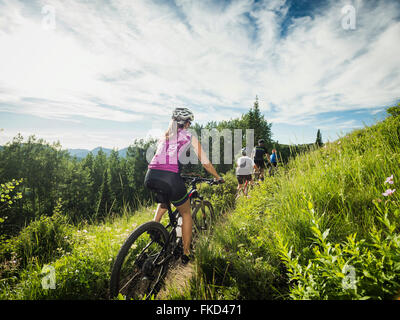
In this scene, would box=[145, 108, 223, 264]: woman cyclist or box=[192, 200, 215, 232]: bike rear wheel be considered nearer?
box=[145, 108, 223, 264]: woman cyclist

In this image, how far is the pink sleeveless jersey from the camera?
2.77 metres

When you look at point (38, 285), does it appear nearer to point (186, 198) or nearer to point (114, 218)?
point (186, 198)

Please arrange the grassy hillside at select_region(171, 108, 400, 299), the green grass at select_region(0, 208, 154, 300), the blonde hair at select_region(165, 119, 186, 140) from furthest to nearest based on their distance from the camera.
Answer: the blonde hair at select_region(165, 119, 186, 140)
the green grass at select_region(0, 208, 154, 300)
the grassy hillside at select_region(171, 108, 400, 299)

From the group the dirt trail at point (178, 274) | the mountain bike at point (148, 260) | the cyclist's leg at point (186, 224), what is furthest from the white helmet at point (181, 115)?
the dirt trail at point (178, 274)

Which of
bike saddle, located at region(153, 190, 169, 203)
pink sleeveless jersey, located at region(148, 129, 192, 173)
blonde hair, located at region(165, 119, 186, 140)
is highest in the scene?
blonde hair, located at region(165, 119, 186, 140)

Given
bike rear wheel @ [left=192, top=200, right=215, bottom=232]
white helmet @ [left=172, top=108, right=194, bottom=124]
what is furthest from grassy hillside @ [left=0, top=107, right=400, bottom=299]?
white helmet @ [left=172, top=108, right=194, bottom=124]

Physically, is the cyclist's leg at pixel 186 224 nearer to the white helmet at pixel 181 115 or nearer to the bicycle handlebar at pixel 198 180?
the bicycle handlebar at pixel 198 180

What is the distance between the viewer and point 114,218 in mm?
5695

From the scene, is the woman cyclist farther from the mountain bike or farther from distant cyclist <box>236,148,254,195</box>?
distant cyclist <box>236,148,254,195</box>

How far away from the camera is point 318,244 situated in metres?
2.04

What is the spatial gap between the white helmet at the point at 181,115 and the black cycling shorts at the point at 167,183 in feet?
3.12

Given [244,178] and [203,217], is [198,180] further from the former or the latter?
[244,178]

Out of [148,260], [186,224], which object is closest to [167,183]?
[186,224]
